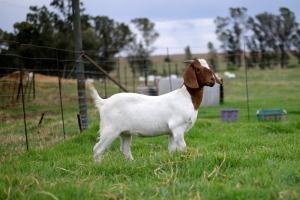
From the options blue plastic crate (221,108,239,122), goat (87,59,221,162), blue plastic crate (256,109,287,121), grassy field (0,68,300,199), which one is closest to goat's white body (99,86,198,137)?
goat (87,59,221,162)

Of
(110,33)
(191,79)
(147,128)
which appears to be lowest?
(147,128)

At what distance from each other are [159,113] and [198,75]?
866mm

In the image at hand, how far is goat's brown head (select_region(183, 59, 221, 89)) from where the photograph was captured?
22.8ft

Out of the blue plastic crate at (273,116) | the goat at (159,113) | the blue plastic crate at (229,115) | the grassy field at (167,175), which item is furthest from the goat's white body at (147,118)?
the blue plastic crate at (229,115)

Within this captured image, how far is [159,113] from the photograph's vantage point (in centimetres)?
694

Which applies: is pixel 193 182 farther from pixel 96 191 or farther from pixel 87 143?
pixel 87 143

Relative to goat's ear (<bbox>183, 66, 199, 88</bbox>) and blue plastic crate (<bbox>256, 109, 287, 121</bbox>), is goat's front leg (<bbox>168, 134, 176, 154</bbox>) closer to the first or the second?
goat's ear (<bbox>183, 66, 199, 88</bbox>)

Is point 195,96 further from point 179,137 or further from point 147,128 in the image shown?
point 147,128

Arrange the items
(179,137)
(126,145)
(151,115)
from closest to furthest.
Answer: (179,137), (151,115), (126,145)

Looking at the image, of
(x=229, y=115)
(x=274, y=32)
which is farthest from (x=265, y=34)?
(x=229, y=115)

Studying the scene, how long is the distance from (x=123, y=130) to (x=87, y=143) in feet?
9.38

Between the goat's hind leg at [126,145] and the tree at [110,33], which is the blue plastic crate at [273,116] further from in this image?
the tree at [110,33]

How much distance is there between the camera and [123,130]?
6.97m

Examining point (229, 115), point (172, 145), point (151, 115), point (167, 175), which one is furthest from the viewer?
point (229, 115)
